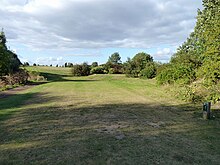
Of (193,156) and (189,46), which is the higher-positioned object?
(189,46)

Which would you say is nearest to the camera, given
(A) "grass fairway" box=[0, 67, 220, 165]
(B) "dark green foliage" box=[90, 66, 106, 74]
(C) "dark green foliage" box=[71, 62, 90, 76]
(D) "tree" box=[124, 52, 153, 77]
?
(A) "grass fairway" box=[0, 67, 220, 165]

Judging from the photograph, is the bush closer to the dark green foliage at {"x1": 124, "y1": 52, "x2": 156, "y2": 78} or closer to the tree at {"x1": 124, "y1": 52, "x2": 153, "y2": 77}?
the dark green foliage at {"x1": 124, "y1": 52, "x2": 156, "y2": 78}

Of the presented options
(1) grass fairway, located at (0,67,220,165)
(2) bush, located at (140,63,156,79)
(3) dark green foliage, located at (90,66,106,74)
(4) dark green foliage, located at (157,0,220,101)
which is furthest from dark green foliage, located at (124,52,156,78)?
(1) grass fairway, located at (0,67,220,165)

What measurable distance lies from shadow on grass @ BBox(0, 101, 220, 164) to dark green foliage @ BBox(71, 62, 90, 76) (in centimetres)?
4831

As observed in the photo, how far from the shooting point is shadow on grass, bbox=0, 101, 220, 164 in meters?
4.95

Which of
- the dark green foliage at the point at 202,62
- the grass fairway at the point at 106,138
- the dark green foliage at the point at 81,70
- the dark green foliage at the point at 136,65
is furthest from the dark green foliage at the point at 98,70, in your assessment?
the grass fairway at the point at 106,138

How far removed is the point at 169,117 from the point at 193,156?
13.8 ft

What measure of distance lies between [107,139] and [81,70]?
52.2 metres

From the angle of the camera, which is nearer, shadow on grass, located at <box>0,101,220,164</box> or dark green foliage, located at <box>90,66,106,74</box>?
shadow on grass, located at <box>0,101,220,164</box>

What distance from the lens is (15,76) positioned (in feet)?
89.7

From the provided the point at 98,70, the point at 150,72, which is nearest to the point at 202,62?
the point at 150,72

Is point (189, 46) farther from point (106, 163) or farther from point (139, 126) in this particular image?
point (106, 163)

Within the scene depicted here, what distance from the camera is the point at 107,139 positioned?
6.21 metres

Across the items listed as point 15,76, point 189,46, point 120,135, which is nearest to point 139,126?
point 120,135
